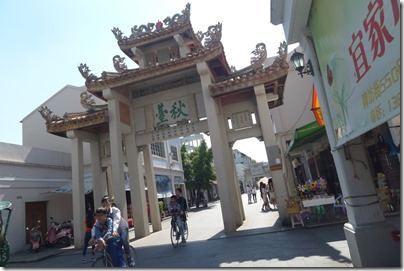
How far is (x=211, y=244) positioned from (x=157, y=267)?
2342mm

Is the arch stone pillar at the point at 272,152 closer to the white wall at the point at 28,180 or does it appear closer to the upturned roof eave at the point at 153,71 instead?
the upturned roof eave at the point at 153,71

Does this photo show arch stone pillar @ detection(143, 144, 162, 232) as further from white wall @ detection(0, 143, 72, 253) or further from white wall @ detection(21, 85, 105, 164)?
white wall @ detection(21, 85, 105, 164)

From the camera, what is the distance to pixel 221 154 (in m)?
10.3

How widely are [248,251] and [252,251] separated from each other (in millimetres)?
102

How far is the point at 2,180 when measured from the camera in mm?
12391

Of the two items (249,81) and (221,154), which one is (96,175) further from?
(249,81)

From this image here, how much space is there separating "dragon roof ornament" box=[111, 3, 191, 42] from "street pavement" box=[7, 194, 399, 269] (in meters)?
9.25

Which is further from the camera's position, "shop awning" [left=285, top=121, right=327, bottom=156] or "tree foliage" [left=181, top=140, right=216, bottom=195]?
"tree foliage" [left=181, top=140, right=216, bottom=195]

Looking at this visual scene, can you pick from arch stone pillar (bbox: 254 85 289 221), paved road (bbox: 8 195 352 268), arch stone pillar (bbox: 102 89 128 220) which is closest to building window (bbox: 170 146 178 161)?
arch stone pillar (bbox: 102 89 128 220)

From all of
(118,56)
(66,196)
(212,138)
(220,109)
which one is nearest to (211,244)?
(212,138)

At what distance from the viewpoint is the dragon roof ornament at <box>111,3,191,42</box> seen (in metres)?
13.7

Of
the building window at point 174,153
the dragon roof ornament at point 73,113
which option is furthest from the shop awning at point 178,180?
the dragon roof ornament at point 73,113

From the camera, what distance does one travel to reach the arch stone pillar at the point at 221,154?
994 centimetres

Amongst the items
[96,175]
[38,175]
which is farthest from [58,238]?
[38,175]
